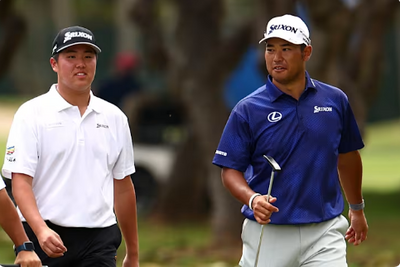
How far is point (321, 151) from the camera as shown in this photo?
5547 millimetres

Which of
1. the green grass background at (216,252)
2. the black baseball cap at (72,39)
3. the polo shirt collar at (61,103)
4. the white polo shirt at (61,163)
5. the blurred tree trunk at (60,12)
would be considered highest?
the blurred tree trunk at (60,12)

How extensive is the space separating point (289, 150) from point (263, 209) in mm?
479

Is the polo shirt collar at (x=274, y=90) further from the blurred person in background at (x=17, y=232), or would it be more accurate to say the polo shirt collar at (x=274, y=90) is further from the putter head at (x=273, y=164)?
the blurred person in background at (x=17, y=232)

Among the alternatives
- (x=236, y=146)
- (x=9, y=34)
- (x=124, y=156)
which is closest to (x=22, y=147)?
(x=124, y=156)

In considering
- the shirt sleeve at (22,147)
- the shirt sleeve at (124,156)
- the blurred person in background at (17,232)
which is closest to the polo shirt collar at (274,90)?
the shirt sleeve at (124,156)

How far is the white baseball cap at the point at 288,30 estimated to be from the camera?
5.58m

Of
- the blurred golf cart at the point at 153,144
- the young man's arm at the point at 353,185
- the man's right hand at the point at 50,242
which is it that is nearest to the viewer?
the man's right hand at the point at 50,242

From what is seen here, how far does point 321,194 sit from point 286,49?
879mm

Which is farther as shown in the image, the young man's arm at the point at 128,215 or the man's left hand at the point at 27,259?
the young man's arm at the point at 128,215

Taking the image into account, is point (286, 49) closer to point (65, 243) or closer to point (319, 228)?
point (319, 228)

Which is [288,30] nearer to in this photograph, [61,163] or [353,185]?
[353,185]

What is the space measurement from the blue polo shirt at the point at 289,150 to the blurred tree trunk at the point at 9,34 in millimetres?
9497

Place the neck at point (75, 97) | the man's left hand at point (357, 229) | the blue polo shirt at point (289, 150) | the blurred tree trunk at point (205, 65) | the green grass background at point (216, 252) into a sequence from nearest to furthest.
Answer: the blue polo shirt at point (289, 150) → the neck at point (75, 97) → the man's left hand at point (357, 229) → the green grass background at point (216, 252) → the blurred tree trunk at point (205, 65)

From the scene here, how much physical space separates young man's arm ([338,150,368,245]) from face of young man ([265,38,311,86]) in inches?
25.9
